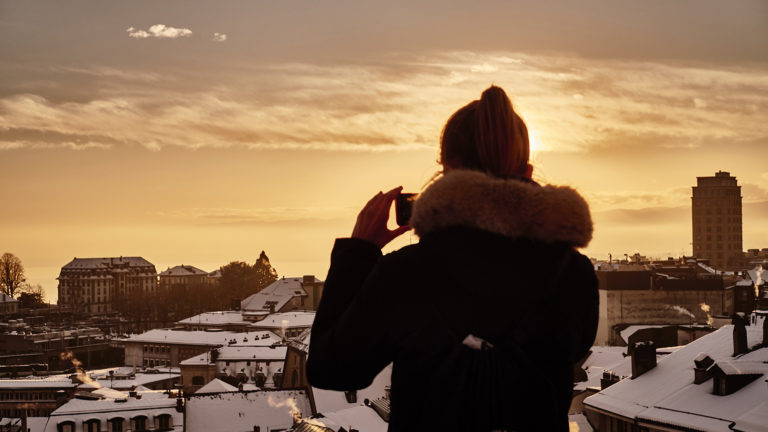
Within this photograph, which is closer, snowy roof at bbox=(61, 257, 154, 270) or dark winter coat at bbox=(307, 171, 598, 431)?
dark winter coat at bbox=(307, 171, 598, 431)

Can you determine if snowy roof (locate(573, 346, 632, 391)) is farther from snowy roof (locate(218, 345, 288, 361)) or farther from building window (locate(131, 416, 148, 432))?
snowy roof (locate(218, 345, 288, 361))

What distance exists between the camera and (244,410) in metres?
39.2

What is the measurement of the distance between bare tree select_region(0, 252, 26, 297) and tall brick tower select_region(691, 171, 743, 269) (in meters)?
140

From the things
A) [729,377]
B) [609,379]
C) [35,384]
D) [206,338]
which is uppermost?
[729,377]

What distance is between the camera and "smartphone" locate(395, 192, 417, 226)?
2857 mm

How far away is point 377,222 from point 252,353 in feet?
230

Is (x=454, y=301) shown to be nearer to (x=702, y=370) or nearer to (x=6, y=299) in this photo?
(x=702, y=370)

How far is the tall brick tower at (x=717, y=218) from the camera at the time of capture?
167 meters

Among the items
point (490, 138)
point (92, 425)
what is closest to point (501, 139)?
point (490, 138)

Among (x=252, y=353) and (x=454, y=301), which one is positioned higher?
(x=454, y=301)

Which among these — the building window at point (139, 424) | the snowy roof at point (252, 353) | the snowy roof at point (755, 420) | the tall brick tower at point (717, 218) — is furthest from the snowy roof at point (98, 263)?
the snowy roof at point (755, 420)

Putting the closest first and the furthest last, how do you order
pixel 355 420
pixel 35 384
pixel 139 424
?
1. pixel 355 420
2. pixel 139 424
3. pixel 35 384

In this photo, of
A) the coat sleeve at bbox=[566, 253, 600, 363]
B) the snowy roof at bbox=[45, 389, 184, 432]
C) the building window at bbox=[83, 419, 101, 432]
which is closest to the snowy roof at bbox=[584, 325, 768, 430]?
the coat sleeve at bbox=[566, 253, 600, 363]

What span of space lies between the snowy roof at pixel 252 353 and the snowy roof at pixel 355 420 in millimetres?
36922
